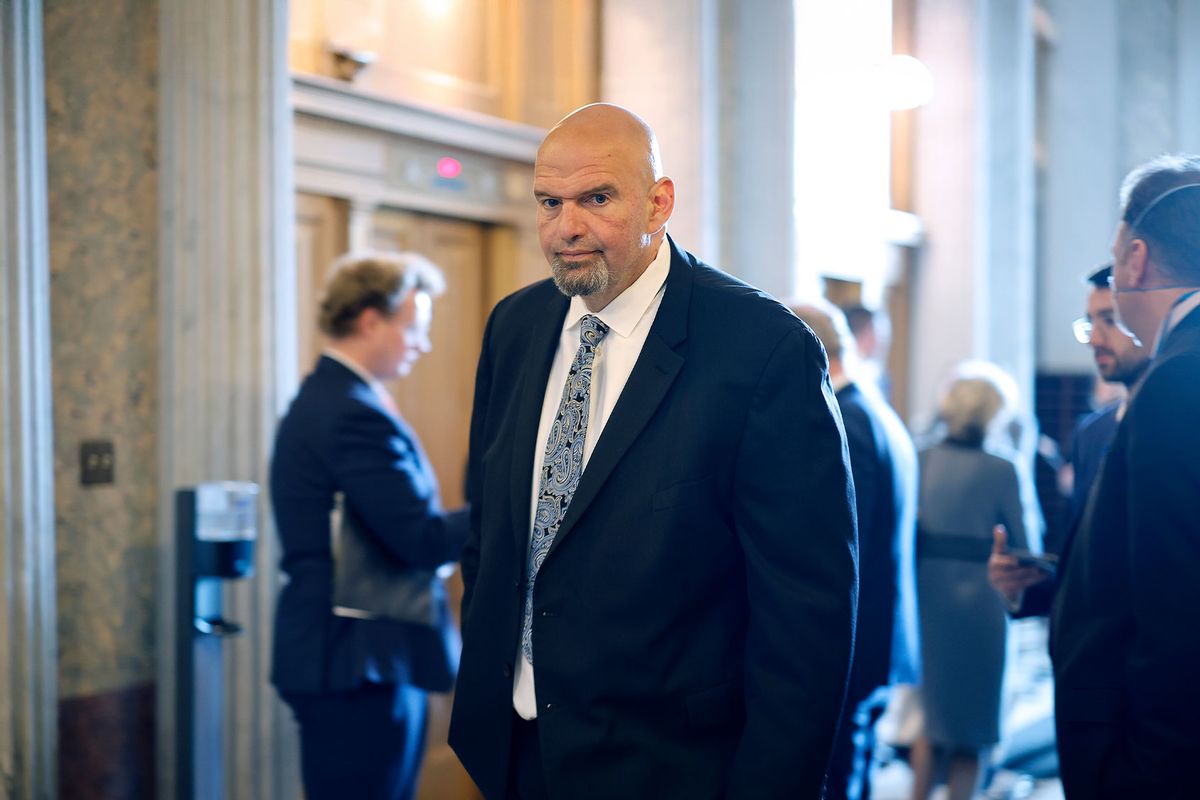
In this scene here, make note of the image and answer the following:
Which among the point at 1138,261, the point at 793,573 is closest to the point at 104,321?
the point at 793,573

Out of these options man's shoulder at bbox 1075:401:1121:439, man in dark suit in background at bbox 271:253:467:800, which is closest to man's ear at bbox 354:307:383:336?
man in dark suit in background at bbox 271:253:467:800

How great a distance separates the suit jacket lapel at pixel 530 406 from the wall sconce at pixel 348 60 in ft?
7.92

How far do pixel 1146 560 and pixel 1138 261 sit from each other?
1.78ft

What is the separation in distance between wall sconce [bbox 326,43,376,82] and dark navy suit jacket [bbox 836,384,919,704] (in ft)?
7.01

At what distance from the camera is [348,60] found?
13.0 ft

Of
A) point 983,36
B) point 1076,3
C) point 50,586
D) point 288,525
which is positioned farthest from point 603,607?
point 1076,3

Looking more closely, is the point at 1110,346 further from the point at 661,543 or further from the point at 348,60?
the point at 348,60

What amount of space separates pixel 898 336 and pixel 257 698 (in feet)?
18.5

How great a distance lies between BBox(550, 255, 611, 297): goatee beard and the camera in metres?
1.67

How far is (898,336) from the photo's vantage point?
25.8 feet

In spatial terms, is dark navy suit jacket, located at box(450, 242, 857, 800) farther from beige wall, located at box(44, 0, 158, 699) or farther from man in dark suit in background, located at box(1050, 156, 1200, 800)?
beige wall, located at box(44, 0, 158, 699)

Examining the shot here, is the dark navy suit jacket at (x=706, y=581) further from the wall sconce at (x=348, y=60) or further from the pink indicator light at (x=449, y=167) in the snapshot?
the pink indicator light at (x=449, y=167)

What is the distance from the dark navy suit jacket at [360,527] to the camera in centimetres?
262

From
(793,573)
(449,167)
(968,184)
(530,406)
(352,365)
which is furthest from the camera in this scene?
(968,184)
